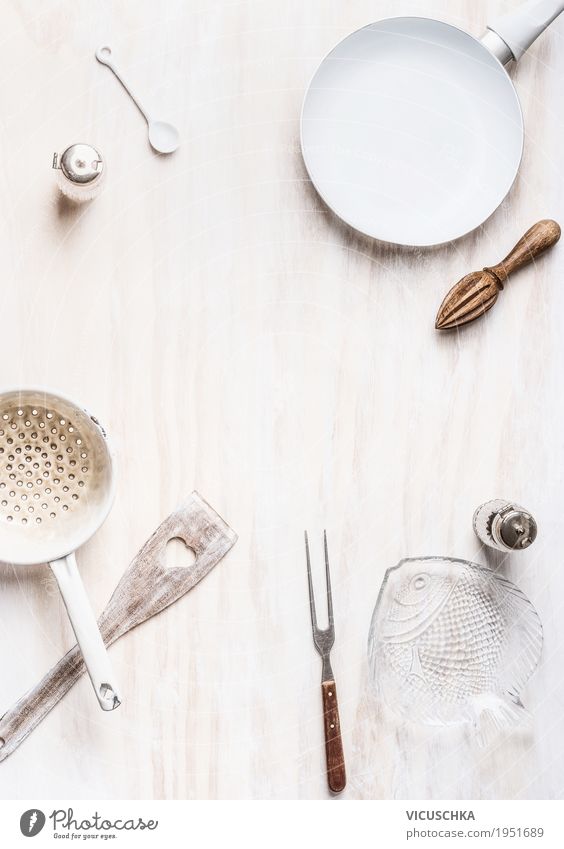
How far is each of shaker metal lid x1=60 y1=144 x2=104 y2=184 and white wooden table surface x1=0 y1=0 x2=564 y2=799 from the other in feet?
0.15

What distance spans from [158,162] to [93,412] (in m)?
0.24

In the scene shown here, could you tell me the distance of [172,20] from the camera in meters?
0.73

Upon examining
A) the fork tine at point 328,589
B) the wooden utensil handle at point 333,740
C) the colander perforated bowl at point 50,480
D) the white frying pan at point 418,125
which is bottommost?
the wooden utensil handle at point 333,740

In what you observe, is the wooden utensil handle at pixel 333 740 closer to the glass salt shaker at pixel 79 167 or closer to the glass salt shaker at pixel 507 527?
the glass salt shaker at pixel 507 527

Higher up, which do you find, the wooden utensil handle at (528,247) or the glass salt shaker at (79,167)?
the glass salt shaker at (79,167)

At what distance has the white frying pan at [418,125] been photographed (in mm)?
719

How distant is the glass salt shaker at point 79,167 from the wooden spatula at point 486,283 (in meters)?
0.33

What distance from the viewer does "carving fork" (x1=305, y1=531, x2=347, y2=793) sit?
28.2 inches

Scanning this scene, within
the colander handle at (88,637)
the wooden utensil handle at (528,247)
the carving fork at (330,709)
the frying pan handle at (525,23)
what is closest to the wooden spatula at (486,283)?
the wooden utensil handle at (528,247)

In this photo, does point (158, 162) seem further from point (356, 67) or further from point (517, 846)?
point (517, 846)

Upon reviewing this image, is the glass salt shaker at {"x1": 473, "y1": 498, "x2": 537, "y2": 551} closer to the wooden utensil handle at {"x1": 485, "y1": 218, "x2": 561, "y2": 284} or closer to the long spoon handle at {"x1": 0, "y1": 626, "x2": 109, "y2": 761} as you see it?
the wooden utensil handle at {"x1": 485, "y1": 218, "x2": 561, "y2": 284}

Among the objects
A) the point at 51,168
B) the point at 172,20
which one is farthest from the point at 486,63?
the point at 51,168

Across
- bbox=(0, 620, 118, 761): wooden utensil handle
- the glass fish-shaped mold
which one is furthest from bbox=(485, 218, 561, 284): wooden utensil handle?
bbox=(0, 620, 118, 761): wooden utensil handle

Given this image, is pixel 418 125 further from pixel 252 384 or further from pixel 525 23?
pixel 252 384
